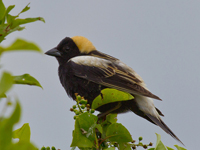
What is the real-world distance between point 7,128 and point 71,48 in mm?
3236

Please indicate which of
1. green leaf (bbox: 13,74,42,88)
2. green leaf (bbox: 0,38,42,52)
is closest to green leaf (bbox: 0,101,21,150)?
green leaf (bbox: 0,38,42,52)

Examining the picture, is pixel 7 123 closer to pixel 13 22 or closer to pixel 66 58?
pixel 13 22

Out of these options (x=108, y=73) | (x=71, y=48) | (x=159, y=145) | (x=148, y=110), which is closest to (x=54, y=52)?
(x=71, y=48)

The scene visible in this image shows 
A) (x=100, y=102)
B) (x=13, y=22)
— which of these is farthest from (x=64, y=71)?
(x=13, y=22)

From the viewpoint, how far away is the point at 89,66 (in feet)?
10.8

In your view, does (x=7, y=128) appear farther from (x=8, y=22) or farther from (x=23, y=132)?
(x=23, y=132)

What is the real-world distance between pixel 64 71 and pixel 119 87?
0.66 m

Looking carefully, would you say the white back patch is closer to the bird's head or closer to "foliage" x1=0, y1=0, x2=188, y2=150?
the bird's head

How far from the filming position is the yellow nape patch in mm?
3711

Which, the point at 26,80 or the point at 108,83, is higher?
the point at 26,80

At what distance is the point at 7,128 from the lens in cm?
55

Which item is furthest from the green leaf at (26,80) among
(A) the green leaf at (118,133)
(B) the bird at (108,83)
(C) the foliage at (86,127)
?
(B) the bird at (108,83)

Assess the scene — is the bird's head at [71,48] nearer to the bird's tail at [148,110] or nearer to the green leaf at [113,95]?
the bird's tail at [148,110]

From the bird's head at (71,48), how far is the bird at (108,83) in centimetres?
23
